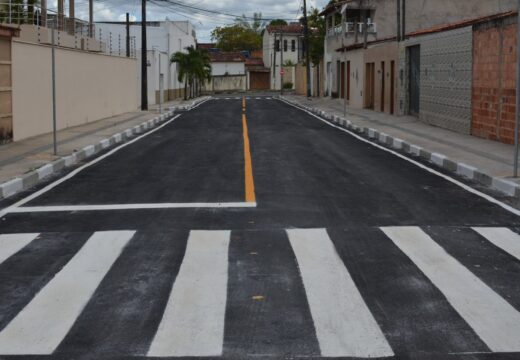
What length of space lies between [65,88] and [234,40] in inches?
4457

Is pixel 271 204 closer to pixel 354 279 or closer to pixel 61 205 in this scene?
pixel 61 205

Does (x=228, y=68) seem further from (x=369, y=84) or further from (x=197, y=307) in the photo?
(x=197, y=307)

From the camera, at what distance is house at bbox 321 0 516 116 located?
1423 inches

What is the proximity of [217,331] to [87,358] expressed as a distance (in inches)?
37.4

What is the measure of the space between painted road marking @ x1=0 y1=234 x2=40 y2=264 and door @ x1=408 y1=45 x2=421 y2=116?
924 inches

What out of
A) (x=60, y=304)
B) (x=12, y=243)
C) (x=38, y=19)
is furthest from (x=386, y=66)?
(x=60, y=304)

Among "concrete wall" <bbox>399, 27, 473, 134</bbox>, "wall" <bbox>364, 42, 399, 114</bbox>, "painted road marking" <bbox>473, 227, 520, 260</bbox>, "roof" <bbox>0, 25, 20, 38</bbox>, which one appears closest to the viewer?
"painted road marking" <bbox>473, 227, 520, 260</bbox>

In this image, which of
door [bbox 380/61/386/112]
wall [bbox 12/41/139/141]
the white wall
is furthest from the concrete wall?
the white wall

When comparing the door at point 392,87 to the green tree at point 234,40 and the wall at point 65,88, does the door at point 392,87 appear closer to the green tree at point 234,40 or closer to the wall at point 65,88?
the wall at point 65,88

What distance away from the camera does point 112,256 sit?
7879 millimetres

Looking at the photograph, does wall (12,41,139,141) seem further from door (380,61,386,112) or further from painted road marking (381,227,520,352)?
painted road marking (381,227,520,352)

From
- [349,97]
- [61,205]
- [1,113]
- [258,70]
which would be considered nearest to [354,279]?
[61,205]

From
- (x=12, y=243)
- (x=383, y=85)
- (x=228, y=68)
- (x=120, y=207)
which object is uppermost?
(x=228, y=68)

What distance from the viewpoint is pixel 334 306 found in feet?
20.3
